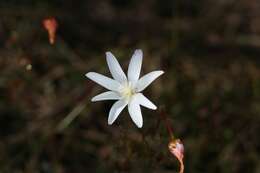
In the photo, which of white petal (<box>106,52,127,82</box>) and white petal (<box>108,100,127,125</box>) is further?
white petal (<box>106,52,127,82</box>)

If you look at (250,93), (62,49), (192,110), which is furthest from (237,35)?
(62,49)

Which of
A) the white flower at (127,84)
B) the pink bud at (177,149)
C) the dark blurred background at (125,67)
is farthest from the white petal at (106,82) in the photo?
the dark blurred background at (125,67)

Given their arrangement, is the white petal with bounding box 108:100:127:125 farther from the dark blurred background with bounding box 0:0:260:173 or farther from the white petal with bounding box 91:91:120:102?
the dark blurred background with bounding box 0:0:260:173

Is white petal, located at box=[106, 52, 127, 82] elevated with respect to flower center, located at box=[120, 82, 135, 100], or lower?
elevated

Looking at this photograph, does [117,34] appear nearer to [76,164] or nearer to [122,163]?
[76,164]

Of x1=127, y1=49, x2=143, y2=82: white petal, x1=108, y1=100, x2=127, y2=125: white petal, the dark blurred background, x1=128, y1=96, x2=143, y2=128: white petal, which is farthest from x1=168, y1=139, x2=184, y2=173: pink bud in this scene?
the dark blurred background

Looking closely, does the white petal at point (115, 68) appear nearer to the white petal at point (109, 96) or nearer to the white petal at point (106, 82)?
the white petal at point (106, 82)
